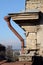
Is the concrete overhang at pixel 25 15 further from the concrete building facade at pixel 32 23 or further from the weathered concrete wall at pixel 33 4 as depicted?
the weathered concrete wall at pixel 33 4

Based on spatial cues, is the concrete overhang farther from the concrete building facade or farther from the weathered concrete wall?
the weathered concrete wall

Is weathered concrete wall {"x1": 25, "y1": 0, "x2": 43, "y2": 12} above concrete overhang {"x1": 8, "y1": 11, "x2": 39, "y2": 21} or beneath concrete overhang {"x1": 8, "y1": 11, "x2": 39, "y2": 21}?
above

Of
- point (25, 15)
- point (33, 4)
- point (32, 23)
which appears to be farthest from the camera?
point (33, 4)

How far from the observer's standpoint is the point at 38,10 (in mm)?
7867

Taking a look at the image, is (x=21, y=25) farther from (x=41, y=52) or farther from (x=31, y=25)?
(x=41, y=52)

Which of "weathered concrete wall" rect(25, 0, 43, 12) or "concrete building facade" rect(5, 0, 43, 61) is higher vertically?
"weathered concrete wall" rect(25, 0, 43, 12)

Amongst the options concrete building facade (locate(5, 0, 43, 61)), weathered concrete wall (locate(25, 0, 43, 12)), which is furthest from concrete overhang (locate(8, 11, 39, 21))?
A: weathered concrete wall (locate(25, 0, 43, 12))

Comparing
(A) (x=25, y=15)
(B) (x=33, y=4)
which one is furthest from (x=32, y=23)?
(B) (x=33, y=4)

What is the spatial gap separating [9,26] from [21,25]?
74 cm

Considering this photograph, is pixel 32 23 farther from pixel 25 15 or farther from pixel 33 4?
pixel 33 4

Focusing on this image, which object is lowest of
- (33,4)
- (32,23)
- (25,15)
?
(32,23)

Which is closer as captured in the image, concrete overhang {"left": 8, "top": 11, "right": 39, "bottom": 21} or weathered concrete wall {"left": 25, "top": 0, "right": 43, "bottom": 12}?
concrete overhang {"left": 8, "top": 11, "right": 39, "bottom": 21}

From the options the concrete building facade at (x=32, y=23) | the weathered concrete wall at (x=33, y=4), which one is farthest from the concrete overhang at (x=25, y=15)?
the weathered concrete wall at (x=33, y=4)

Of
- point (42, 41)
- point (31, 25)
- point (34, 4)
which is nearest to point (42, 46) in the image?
point (42, 41)
